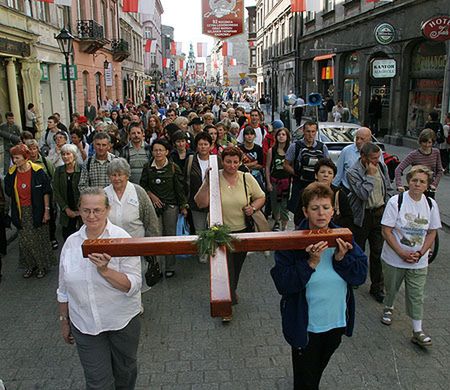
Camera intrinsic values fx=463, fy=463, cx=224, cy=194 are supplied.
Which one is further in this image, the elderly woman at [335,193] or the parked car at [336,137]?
the parked car at [336,137]

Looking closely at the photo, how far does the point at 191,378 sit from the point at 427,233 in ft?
8.20

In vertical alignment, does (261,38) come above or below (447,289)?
above

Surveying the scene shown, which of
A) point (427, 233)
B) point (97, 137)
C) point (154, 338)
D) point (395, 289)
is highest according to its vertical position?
point (97, 137)

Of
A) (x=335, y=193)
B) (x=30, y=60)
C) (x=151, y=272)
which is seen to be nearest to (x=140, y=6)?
(x=30, y=60)

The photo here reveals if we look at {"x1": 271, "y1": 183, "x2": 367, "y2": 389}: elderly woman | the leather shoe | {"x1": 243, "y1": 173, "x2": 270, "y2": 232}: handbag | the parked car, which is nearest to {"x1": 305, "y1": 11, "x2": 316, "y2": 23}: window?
the parked car

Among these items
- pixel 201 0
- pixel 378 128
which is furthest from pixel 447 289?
pixel 201 0

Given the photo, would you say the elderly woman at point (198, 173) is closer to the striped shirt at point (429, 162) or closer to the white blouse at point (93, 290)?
the striped shirt at point (429, 162)

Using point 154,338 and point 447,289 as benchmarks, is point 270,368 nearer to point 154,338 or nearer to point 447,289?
point 154,338

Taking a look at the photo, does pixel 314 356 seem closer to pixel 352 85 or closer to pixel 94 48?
pixel 352 85

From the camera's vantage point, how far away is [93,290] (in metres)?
2.82

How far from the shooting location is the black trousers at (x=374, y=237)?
531 centimetres

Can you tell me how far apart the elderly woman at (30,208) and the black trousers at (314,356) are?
13.8 ft

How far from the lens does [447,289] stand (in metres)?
5.59

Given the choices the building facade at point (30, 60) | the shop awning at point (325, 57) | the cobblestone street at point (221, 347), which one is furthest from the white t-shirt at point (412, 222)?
the shop awning at point (325, 57)
